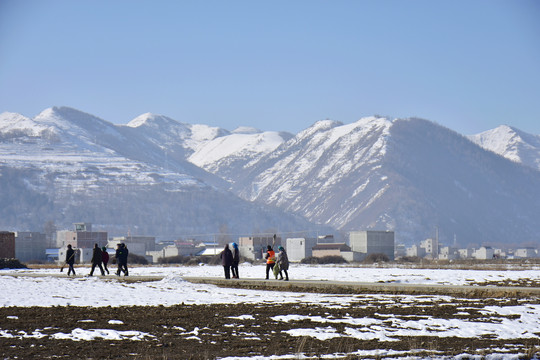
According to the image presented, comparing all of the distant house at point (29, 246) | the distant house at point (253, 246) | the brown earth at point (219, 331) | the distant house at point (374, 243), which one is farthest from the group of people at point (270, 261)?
the distant house at point (253, 246)

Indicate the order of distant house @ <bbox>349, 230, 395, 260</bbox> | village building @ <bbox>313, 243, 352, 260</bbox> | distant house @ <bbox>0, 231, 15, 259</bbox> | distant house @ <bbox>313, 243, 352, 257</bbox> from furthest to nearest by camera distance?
distant house @ <bbox>313, 243, 352, 257</bbox> → village building @ <bbox>313, 243, 352, 260</bbox> → distant house @ <bbox>349, 230, 395, 260</bbox> → distant house @ <bbox>0, 231, 15, 259</bbox>

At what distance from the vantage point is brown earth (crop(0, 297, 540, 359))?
2088cm

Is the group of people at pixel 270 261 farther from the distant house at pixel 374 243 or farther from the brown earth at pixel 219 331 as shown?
the distant house at pixel 374 243

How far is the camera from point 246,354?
20.6 m

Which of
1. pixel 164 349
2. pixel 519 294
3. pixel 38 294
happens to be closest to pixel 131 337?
pixel 164 349

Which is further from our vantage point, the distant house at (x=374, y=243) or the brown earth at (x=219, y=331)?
the distant house at (x=374, y=243)

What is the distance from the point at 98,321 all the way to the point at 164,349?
17.9ft

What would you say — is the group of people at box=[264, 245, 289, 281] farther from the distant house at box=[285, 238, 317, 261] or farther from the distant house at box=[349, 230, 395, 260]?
the distant house at box=[349, 230, 395, 260]

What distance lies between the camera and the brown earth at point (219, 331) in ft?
68.5

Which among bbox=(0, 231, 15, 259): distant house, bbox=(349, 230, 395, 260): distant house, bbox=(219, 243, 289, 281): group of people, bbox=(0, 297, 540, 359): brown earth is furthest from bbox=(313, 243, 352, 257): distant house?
bbox=(0, 297, 540, 359): brown earth

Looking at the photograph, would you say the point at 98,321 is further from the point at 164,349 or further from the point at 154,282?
the point at 154,282

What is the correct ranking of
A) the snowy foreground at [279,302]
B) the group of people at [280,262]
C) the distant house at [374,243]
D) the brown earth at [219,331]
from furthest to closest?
the distant house at [374,243] < the group of people at [280,262] < the snowy foreground at [279,302] < the brown earth at [219,331]

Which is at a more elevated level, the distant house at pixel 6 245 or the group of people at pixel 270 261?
the distant house at pixel 6 245

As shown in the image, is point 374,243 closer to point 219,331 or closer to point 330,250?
point 330,250
